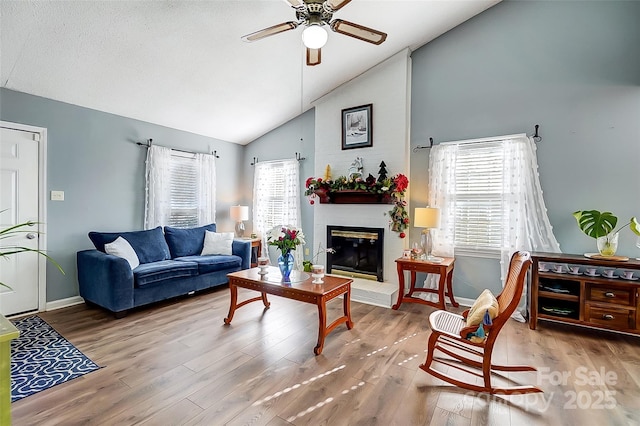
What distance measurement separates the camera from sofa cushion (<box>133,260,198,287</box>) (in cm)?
350

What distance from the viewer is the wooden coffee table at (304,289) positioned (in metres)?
2.68

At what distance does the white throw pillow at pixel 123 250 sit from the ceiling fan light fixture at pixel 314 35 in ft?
10.2

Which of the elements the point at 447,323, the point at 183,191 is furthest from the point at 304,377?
the point at 183,191

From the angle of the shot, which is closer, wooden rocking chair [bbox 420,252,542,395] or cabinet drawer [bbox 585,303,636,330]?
wooden rocking chair [bbox 420,252,542,395]

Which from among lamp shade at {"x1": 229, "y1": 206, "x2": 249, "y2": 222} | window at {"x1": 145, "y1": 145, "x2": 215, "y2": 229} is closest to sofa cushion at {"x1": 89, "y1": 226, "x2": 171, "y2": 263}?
window at {"x1": 145, "y1": 145, "x2": 215, "y2": 229}

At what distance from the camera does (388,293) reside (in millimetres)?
3846

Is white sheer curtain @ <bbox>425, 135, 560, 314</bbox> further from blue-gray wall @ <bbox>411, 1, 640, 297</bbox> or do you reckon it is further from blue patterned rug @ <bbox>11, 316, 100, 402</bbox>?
blue patterned rug @ <bbox>11, 316, 100, 402</bbox>

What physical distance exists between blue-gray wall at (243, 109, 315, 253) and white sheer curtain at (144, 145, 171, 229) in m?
1.71

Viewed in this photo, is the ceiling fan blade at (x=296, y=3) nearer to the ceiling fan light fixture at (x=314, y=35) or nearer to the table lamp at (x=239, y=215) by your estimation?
the ceiling fan light fixture at (x=314, y=35)

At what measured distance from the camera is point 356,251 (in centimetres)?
455

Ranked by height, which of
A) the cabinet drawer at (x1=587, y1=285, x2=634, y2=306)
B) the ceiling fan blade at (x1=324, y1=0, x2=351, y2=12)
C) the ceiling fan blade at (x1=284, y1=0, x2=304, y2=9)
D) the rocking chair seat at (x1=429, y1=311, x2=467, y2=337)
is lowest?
the rocking chair seat at (x1=429, y1=311, x2=467, y2=337)

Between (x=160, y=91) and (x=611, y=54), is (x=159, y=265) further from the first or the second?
(x=611, y=54)

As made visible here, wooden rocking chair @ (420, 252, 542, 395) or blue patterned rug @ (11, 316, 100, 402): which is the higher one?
wooden rocking chair @ (420, 252, 542, 395)

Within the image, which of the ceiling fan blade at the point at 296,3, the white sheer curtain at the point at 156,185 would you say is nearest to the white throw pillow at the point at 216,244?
the white sheer curtain at the point at 156,185
